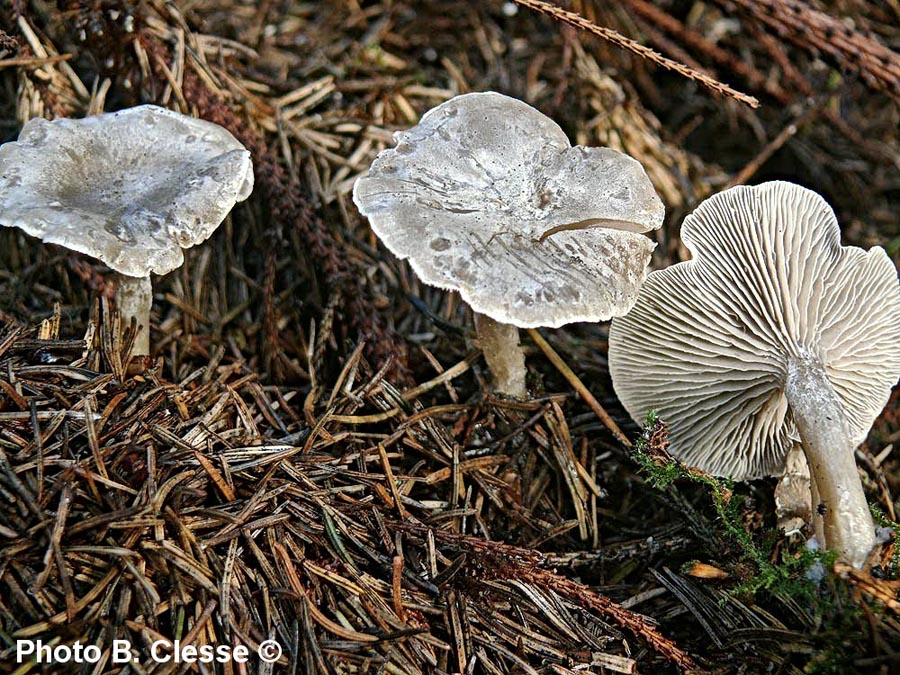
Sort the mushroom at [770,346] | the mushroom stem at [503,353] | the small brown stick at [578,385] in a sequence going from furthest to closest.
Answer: the small brown stick at [578,385] < the mushroom stem at [503,353] < the mushroom at [770,346]

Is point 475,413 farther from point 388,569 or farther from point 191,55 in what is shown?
point 191,55

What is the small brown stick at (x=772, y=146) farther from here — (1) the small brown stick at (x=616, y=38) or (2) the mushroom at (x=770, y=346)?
(2) the mushroom at (x=770, y=346)

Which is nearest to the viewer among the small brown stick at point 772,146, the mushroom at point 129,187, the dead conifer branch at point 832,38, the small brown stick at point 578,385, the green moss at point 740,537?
the green moss at point 740,537

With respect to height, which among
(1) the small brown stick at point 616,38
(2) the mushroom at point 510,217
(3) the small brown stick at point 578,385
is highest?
(1) the small brown stick at point 616,38

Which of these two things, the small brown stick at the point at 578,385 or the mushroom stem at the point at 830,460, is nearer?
the mushroom stem at the point at 830,460

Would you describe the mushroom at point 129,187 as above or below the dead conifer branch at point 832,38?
below

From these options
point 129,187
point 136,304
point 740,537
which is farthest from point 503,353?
point 129,187

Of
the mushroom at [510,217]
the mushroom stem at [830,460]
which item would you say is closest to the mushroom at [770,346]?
the mushroom stem at [830,460]
